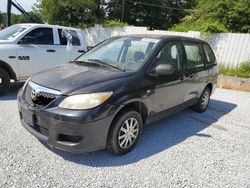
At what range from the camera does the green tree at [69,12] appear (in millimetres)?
21188

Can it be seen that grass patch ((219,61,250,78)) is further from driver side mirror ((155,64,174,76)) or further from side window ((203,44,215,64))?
driver side mirror ((155,64,174,76))

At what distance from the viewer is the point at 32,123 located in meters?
3.64

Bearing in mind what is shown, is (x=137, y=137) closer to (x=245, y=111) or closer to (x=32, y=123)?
(x=32, y=123)

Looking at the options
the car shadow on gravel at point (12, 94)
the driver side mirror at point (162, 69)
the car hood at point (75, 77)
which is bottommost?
the car shadow on gravel at point (12, 94)

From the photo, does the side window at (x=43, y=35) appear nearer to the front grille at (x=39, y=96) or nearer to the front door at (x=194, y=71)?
the front grille at (x=39, y=96)

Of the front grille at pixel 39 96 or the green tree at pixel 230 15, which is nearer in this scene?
the front grille at pixel 39 96

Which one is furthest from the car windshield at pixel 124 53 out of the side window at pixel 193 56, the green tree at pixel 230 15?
the green tree at pixel 230 15

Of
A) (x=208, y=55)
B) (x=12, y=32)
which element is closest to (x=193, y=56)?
(x=208, y=55)

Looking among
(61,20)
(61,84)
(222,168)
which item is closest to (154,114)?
(222,168)

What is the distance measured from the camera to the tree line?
14.6 meters

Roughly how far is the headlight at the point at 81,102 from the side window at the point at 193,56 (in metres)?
2.46

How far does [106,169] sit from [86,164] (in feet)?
0.92

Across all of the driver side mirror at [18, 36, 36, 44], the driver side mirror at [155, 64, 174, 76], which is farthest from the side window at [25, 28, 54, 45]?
the driver side mirror at [155, 64, 174, 76]

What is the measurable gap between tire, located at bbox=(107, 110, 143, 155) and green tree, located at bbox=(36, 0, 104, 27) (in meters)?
18.7
